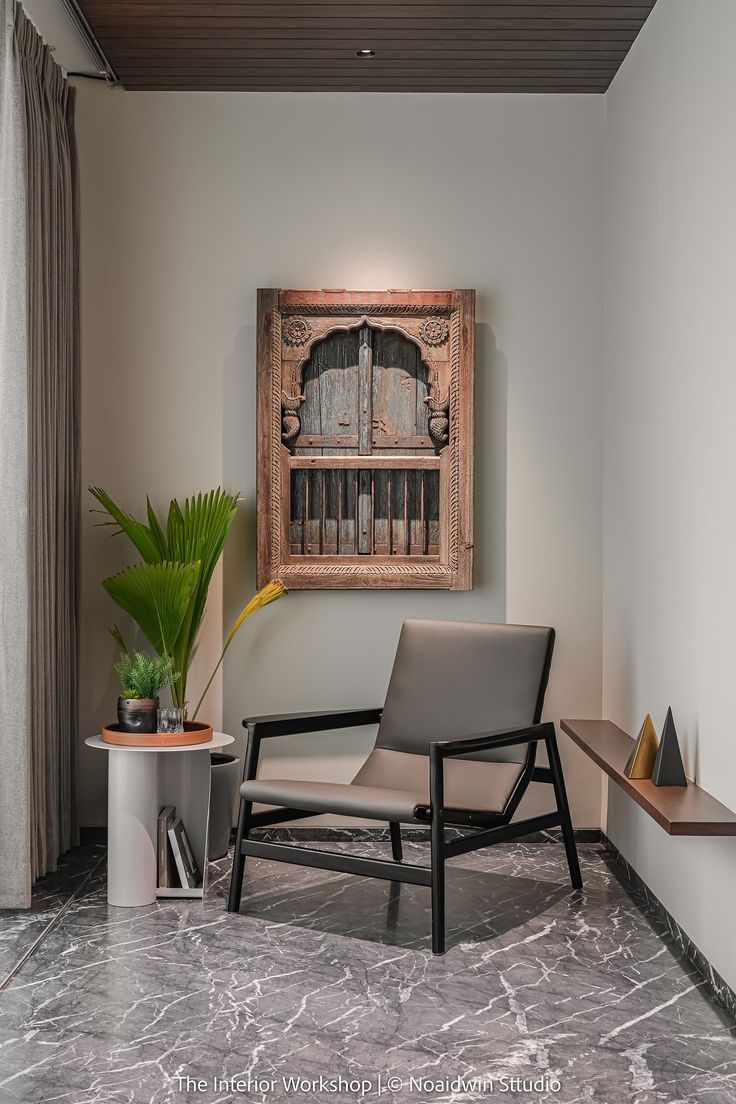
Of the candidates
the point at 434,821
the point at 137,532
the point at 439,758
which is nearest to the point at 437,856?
the point at 434,821

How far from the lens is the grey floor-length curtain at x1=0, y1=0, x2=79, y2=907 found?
3092 mm

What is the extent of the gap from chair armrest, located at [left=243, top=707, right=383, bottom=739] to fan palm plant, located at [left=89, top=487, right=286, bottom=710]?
16.4 inches

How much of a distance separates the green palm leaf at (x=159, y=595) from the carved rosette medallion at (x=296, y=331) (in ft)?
3.22

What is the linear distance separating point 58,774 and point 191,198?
2228mm

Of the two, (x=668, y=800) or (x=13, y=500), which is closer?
(x=668, y=800)

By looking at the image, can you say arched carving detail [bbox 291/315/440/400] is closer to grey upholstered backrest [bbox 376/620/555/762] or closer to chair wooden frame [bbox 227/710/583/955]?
grey upholstered backrest [bbox 376/620/555/762]

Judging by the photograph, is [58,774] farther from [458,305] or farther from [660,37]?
[660,37]

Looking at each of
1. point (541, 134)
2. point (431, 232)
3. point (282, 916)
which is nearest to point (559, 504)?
point (431, 232)

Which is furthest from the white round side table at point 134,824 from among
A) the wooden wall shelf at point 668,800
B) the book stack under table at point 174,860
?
the wooden wall shelf at point 668,800

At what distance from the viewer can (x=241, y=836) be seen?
3189mm

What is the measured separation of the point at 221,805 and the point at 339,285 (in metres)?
2.01

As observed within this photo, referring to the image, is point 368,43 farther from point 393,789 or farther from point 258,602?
point 393,789

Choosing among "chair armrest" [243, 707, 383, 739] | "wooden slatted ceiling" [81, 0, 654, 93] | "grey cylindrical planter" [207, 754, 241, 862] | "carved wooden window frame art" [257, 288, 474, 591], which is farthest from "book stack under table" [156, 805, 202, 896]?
"wooden slatted ceiling" [81, 0, 654, 93]

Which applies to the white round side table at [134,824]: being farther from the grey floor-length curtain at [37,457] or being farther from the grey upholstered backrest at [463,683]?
the grey upholstered backrest at [463,683]
